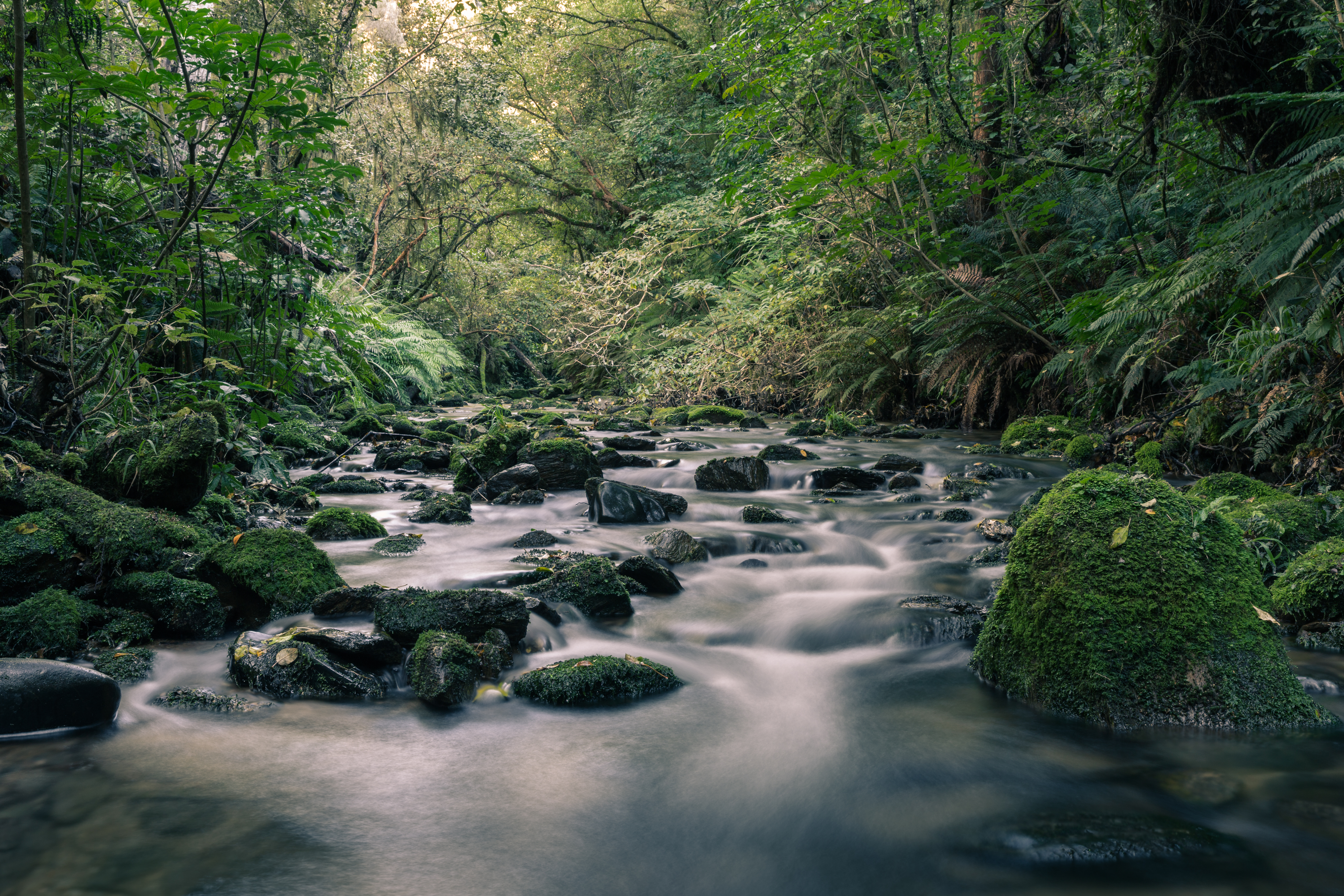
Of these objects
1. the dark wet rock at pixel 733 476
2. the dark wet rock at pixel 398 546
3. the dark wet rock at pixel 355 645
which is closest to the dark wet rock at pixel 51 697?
the dark wet rock at pixel 355 645

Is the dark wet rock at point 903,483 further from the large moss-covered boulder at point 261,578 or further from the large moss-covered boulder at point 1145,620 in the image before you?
the large moss-covered boulder at point 261,578

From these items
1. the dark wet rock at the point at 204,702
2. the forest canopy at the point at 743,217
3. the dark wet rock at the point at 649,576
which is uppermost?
the forest canopy at the point at 743,217

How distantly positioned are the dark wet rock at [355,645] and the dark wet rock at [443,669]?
8 cm

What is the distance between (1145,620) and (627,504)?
4128 mm

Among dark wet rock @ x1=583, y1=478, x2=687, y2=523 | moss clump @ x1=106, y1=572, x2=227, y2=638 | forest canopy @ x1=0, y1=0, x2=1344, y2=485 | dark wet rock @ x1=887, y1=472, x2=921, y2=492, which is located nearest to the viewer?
moss clump @ x1=106, y1=572, x2=227, y2=638

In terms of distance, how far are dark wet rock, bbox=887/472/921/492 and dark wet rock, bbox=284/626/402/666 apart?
16.6ft

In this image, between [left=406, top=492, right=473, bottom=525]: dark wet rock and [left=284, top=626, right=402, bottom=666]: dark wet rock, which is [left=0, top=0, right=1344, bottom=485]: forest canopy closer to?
[left=406, top=492, right=473, bottom=525]: dark wet rock

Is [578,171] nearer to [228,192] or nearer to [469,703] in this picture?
[228,192]

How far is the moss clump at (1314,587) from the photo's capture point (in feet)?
10.7

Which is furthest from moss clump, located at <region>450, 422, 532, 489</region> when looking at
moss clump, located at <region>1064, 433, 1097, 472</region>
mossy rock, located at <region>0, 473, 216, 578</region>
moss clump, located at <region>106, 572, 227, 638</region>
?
moss clump, located at <region>1064, 433, 1097, 472</region>

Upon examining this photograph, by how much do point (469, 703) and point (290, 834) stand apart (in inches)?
35.5

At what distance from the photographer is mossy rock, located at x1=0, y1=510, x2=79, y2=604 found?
310cm

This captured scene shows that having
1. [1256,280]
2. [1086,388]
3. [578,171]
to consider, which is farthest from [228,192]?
[578,171]

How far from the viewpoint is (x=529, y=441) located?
27.0 ft
